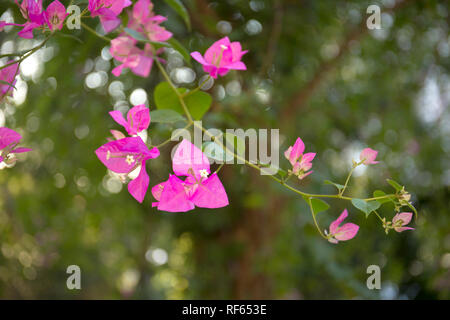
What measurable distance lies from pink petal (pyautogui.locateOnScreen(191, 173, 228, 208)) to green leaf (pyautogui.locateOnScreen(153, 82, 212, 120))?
5.1 inches

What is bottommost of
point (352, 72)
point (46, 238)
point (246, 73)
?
point (46, 238)

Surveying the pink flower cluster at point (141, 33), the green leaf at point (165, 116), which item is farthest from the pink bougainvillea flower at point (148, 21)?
the green leaf at point (165, 116)

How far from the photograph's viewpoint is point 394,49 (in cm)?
154

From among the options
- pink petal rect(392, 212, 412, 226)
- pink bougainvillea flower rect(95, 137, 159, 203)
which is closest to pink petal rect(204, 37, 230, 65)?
pink bougainvillea flower rect(95, 137, 159, 203)

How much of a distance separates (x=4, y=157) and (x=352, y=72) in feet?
6.85

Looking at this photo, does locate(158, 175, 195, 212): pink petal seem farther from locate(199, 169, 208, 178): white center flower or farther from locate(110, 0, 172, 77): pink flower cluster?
locate(110, 0, 172, 77): pink flower cluster

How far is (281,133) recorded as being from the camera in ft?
4.42

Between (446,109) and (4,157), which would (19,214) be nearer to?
(4,157)

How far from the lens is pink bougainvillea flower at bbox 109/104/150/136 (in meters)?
0.36

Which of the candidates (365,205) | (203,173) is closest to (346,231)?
(365,205)

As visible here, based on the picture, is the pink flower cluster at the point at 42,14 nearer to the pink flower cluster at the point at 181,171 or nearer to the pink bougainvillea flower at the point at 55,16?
the pink bougainvillea flower at the point at 55,16

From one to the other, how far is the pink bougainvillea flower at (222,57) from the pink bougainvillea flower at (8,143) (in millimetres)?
184
